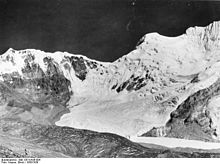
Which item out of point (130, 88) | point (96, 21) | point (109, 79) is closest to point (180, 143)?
point (130, 88)

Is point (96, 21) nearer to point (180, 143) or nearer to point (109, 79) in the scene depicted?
point (109, 79)

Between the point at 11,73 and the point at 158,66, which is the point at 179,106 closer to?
the point at 158,66

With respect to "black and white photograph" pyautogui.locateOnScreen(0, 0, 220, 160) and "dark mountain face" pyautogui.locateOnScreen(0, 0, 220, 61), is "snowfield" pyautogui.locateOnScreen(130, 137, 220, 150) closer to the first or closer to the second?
"black and white photograph" pyautogui.locateOnScreen(0, 0, 220, 160)

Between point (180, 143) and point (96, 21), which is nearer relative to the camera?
point (180, 143)

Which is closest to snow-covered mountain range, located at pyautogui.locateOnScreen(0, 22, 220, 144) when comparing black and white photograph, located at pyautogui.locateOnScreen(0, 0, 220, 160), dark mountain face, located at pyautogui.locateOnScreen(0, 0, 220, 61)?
black and white photograph, located at pyautogui.locateOnScreen(0, 0, 220, 160)

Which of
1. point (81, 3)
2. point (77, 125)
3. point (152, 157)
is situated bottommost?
point (152, 157)

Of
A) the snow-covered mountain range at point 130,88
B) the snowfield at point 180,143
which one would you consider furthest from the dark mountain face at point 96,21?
the snowfield at point 180,143

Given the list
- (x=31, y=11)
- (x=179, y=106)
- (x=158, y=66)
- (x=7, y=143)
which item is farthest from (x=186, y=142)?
(x=31, y=11)
